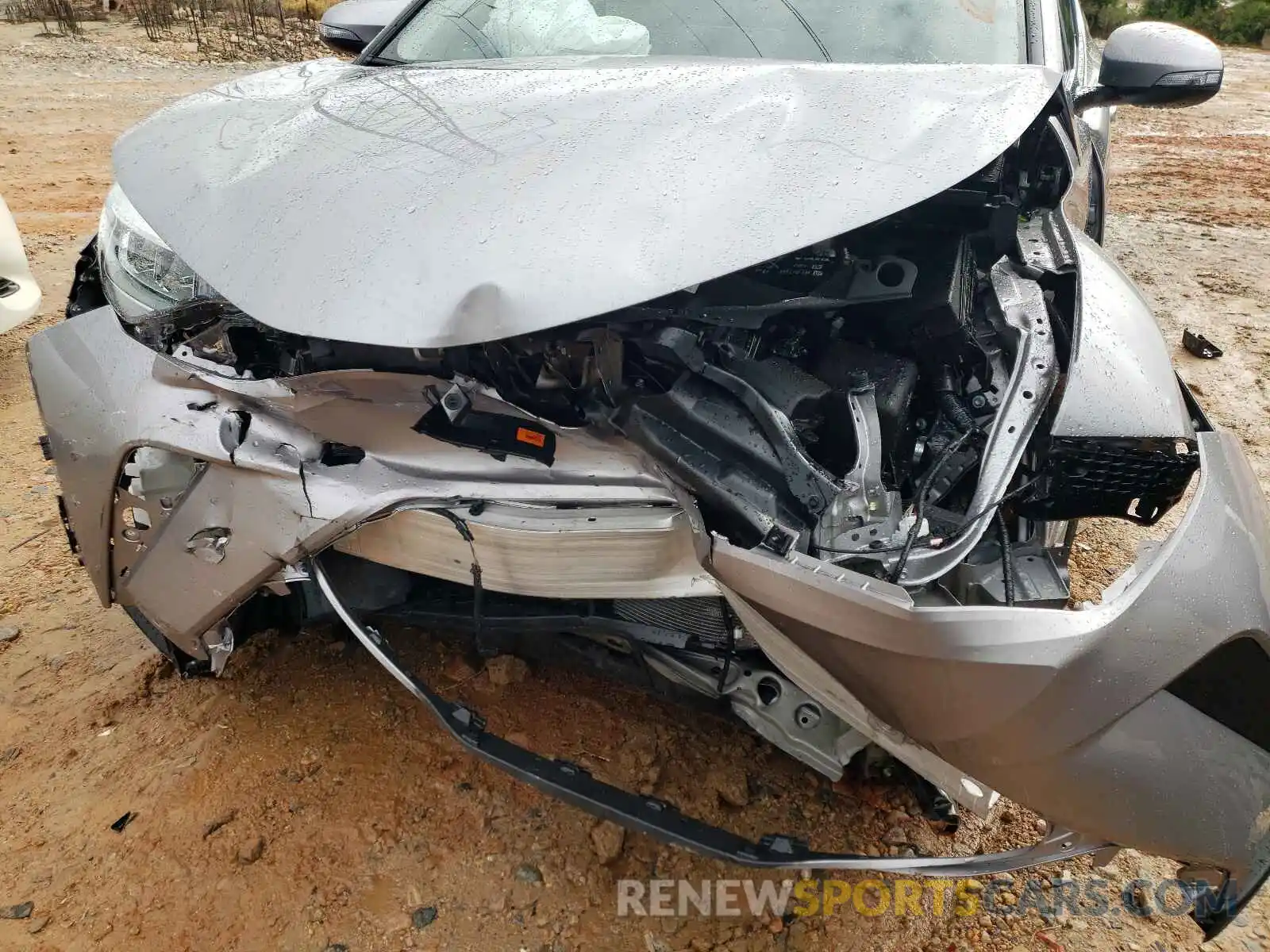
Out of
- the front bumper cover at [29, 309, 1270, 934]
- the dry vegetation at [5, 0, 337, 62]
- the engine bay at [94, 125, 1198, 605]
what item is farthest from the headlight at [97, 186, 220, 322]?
the dry vegetation at [5, 0, 337, 62]

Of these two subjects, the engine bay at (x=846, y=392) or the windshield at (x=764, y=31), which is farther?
the windshield at (x=764, y=31)

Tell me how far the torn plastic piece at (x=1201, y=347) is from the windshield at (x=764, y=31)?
2.54m

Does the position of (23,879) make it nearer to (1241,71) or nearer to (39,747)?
(39,747)

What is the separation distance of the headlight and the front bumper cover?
29 centimetres

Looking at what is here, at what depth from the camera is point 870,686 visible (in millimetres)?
1275

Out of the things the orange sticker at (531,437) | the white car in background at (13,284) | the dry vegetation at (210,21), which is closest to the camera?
the orange sticker at (531,437)

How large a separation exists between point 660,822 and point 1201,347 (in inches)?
152

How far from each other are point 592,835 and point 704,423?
0.94 m

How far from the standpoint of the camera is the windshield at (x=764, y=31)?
83.0 inches

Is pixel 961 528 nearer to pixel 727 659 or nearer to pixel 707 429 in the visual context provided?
pixel 707 429

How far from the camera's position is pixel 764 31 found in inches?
85.6

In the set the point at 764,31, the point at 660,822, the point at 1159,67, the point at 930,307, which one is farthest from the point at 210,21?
the point at 660,822

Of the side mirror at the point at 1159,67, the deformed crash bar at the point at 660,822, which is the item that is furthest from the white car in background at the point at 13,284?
the side mirror at the point at 1159,67

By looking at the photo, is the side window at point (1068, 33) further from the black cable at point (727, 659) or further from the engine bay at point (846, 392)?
the black cable at point (727, 659)
